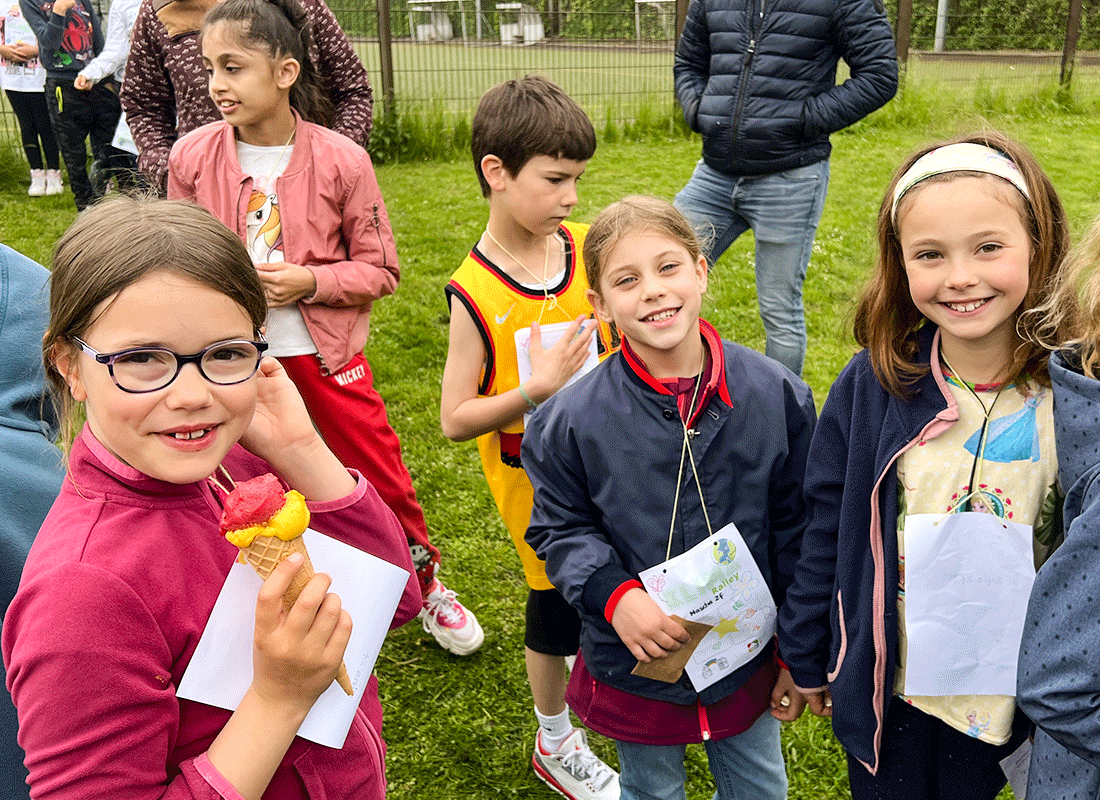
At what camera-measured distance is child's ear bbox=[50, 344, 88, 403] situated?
1.27 meters

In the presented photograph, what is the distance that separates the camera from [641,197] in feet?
6.85

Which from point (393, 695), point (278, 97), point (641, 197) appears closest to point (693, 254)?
point (641, 197)

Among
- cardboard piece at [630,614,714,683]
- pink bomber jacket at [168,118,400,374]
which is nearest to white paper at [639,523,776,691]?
cardboard piece at [630,614,714,683]

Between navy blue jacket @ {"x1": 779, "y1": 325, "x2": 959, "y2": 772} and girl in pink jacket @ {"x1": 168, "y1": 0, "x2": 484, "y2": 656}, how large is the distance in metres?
1.54

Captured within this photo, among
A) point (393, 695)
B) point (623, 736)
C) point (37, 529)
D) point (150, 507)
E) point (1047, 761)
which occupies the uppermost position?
point (150, 507)

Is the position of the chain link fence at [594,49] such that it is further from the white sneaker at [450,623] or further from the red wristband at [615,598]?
the red wristband at [615,598]

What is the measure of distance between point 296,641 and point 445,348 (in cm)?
438

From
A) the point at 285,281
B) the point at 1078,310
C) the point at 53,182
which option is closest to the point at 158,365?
the point at 1078,310

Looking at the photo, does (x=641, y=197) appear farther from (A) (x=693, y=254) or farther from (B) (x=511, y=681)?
(B) (x=511, y=681)

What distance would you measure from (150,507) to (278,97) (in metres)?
1.94

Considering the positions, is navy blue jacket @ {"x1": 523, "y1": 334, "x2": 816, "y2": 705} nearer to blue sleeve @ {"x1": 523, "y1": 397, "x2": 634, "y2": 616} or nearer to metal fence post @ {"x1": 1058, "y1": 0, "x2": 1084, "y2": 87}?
blue sleeve @ {"x1": 523, "y1": 397, "x2": 634, "y2": 616}

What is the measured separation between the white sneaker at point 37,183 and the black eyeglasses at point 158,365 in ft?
26.7

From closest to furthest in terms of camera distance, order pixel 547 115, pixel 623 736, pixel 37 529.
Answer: pixel 37 529 < pixel 623 736 < pixel 547 115

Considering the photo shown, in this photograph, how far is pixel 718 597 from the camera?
6.08ft
